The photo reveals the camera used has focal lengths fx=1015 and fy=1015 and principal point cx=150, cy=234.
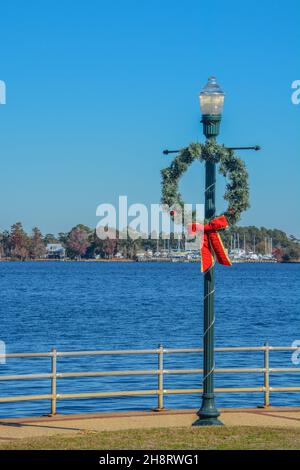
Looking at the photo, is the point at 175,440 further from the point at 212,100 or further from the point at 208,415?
the point at 212,100

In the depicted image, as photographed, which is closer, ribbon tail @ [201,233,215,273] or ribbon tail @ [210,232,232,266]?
ribbon tail @ [201,233,215,273]

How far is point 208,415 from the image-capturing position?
54.3ft

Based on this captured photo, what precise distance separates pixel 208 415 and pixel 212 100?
17.0ft

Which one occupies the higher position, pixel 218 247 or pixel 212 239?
pixel 212 239

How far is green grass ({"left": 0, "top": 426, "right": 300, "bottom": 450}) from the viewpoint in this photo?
14.3 m

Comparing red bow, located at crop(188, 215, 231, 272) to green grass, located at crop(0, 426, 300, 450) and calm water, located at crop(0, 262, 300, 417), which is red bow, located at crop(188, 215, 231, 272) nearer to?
green grass, located at crop(0, 426, 300, 450)

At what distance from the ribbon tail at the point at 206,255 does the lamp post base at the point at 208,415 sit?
6.98 feet

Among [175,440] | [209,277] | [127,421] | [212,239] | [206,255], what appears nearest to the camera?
[175,440]

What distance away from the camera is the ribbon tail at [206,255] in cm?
1661

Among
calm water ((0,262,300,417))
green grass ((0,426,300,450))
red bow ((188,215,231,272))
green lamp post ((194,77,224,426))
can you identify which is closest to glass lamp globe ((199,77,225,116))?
green lamp post ((194,77,224,426))

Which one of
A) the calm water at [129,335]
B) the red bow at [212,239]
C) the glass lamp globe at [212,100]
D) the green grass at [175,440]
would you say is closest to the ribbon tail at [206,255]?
the red bow at [212,239]

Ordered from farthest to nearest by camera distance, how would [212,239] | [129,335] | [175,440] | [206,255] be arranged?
1. [129,335]
2. [212,239]
3. [206,255]
4. [175,440]

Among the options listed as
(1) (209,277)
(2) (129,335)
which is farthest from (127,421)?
(2) (129,335)
